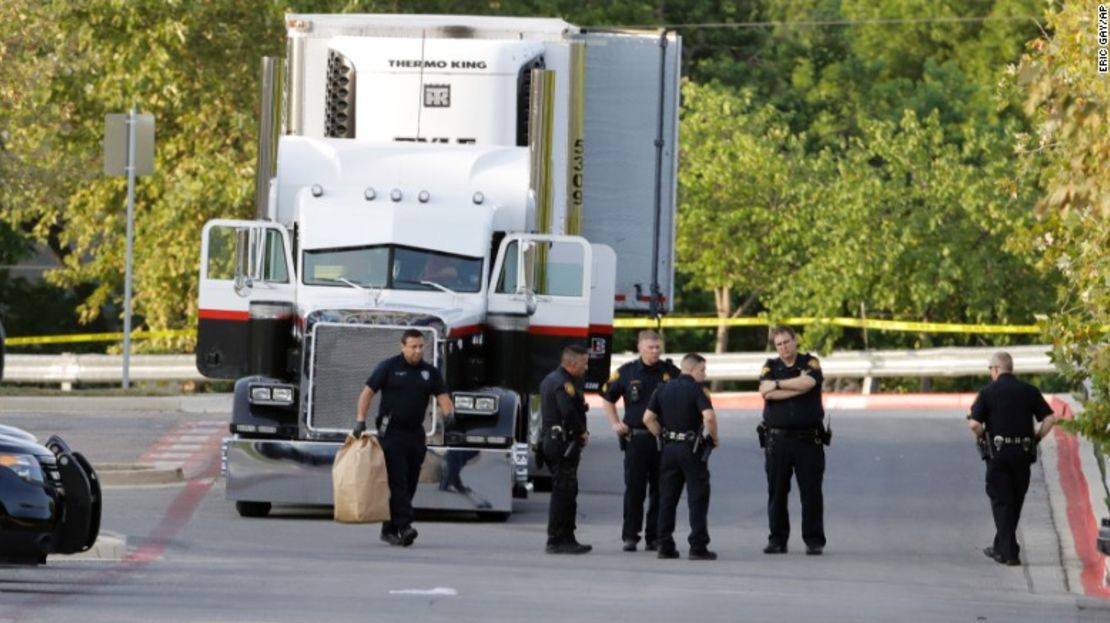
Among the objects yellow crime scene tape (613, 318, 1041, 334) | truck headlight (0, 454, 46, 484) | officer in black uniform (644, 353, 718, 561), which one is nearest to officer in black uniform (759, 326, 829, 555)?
officer in black uniform (644, 353, 718, 561)

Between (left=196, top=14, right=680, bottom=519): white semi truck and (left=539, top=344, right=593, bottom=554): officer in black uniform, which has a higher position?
(left=196, top=14, right=680, bottom=519): white semi truck

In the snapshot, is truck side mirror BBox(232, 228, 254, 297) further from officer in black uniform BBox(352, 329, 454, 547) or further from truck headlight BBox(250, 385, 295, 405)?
officer in black uniform BBox(352, 329, 454, 547)

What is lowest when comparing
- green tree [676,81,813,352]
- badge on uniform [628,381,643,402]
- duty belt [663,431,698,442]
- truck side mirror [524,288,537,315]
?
duty belt [663,431,698,442]

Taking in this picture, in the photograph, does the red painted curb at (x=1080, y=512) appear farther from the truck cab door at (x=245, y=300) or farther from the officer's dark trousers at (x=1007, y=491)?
the truck cab door at (x=245, y=300)

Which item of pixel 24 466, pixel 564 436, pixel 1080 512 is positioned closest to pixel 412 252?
pixel 564 436

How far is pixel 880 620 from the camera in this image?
1537 centimetres

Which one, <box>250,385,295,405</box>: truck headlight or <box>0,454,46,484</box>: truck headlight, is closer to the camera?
<box>0,454,46,484</box>: truck headlight

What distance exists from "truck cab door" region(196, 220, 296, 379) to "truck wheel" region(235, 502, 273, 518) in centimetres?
124

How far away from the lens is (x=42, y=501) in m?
14.8

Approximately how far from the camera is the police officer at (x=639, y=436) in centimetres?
1980

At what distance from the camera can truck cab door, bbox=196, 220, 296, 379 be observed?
862 inches

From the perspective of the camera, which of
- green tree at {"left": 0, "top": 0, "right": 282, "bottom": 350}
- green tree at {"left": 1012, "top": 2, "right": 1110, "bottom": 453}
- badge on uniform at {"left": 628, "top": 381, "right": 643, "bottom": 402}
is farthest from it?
green tree at {"left": 0, "top": 0, "right": 282, "bottom": 350}

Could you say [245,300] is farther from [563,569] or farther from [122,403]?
[122,403]

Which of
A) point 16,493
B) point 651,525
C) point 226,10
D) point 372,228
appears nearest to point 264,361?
point 372,228
